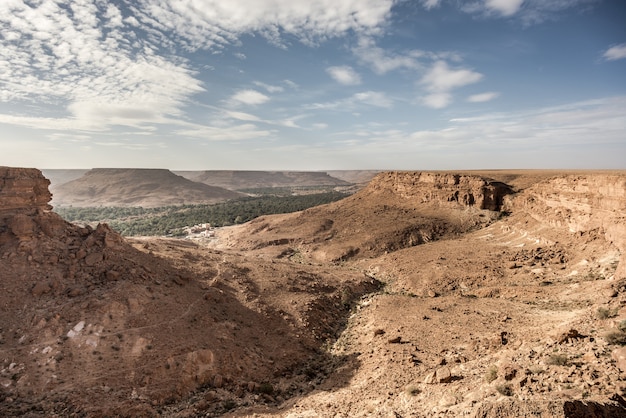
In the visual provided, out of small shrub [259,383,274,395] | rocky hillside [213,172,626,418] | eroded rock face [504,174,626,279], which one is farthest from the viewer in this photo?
eroded rock face [504,174,626,279]

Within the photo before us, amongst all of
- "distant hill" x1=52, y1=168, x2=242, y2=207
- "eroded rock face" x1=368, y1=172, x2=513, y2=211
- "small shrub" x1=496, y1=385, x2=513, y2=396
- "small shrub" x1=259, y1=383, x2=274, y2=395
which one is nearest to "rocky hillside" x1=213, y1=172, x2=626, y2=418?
"small shrub" x1=496, y1=385, x2=513, y2=396

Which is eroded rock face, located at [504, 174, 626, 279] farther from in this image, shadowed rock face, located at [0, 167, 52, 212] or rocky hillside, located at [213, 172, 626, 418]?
shadowed rock face, located at [0, 167, 52, 212]

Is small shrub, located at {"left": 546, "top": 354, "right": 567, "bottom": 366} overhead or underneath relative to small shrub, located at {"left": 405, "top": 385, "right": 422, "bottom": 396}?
overhead

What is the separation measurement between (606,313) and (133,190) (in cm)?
15061

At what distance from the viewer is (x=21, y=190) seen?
802 inches

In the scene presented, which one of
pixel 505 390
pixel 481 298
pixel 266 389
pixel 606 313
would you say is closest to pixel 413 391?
pixel 505 390

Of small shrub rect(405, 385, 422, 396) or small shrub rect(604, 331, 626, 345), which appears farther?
small shrub rect(405, 385, 422, 396)

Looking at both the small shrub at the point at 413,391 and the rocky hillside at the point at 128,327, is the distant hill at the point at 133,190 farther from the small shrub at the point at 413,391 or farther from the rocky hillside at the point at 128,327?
the small shrub at the point at 413,391

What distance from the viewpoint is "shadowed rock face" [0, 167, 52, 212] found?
19859 millimetres

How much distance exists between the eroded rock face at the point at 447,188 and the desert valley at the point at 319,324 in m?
8.10

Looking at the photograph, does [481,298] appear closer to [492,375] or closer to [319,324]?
[319,324]

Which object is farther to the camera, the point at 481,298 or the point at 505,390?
the point at 481,298

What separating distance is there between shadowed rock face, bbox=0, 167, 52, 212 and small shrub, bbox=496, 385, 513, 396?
23974 millimetres

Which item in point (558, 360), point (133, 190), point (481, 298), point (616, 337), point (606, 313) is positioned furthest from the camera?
point (133, 190)
